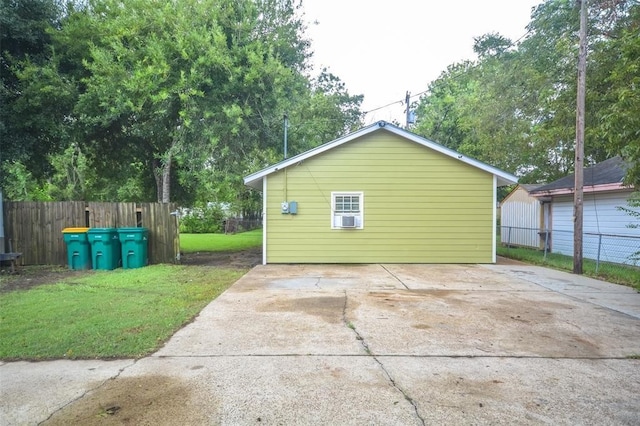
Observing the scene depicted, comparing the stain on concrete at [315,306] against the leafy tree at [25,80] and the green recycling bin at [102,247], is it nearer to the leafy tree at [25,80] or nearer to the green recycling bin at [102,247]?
the green recycling bin at [102,247]

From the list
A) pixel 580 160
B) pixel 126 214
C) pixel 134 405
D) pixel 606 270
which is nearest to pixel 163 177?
pixel 126 214

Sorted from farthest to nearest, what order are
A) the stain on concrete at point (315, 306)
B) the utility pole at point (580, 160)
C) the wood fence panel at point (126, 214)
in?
the wood fence panel at point (126, 214)
the utility pole at point (580, 160)
the stain on concrete at point (315, 306)

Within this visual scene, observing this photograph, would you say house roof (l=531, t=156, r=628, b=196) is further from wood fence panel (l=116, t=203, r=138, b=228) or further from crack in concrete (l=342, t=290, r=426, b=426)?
wood fence panel (l=116, t=203, r=138, b=228)

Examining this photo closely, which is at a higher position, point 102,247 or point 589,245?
point 102,247

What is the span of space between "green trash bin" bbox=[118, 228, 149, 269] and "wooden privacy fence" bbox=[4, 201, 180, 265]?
0.65 m

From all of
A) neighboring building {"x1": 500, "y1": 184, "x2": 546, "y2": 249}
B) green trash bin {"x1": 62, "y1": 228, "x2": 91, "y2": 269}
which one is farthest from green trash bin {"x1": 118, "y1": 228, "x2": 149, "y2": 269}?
neighboring building {"x1": 500, "y1": 184, "x2": 546, "y2": 249}

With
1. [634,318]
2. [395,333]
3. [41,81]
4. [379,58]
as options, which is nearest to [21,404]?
[395,333]

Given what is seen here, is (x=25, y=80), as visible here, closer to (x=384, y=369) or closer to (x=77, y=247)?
(x=77, y=247)

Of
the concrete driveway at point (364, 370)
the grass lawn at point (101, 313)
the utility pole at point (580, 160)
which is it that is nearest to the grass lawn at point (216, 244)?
the grass lawn at point (101, 313)

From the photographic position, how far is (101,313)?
4.88m

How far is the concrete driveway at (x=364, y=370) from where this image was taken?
2543mm

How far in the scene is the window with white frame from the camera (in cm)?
1034

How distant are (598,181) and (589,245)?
2.06 metres

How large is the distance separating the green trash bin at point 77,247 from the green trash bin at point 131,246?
0.78 meters
